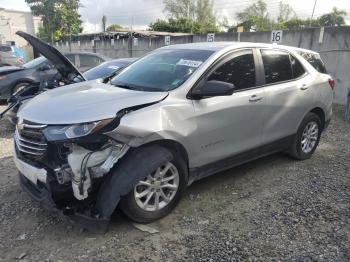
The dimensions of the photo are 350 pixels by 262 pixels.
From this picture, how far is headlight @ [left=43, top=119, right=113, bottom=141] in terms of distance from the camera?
2.99 metres

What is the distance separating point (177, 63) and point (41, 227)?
7.38 ft

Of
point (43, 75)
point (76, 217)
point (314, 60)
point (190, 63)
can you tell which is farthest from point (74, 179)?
point (43, 75)

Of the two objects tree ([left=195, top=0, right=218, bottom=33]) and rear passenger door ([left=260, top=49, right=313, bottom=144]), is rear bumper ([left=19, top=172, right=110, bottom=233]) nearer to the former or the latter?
rear passenger door ([left=260, top=49, right=313, bottom=144])

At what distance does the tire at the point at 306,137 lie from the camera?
5.01m

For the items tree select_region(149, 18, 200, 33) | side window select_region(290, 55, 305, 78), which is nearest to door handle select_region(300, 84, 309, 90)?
side window select_region(290, 55, 305, 78)

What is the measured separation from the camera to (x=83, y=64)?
10.3 meters

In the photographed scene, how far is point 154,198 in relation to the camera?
3438 millimetres

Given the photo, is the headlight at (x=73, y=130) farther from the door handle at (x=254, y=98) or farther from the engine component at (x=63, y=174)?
the door handle at (x=254, y=98)

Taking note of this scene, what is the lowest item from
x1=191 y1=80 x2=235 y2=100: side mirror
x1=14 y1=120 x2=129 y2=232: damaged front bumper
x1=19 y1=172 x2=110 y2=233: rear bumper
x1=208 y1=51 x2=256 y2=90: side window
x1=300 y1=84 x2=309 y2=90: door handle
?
x1=19 y1=172 x2=110 y2=233: rear bumper

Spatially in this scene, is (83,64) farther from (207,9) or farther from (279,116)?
(207,9)

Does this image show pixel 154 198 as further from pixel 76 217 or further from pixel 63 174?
pixel 63 174

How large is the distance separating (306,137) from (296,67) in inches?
41.9

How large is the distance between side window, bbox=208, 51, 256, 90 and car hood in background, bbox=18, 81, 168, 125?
2.56 feet

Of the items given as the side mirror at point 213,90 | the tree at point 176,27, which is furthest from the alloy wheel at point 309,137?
the tree at point 176,27
